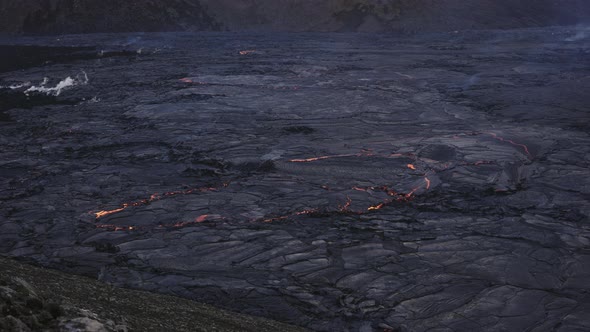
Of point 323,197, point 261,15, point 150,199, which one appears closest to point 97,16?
point 261,15

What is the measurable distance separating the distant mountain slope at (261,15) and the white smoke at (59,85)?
2113 centimetres

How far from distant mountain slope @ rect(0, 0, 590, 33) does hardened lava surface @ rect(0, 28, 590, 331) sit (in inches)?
869

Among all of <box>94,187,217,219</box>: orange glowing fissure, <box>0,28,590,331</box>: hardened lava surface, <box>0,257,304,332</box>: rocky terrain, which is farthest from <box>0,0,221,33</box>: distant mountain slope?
<box>0,257,304,332</box>: rocky terrain

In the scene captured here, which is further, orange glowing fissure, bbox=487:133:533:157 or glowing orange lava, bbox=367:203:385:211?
orange glowing fissure, bbox=487:133:533:157

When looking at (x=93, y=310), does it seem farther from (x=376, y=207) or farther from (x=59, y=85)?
(x=59, y=85)

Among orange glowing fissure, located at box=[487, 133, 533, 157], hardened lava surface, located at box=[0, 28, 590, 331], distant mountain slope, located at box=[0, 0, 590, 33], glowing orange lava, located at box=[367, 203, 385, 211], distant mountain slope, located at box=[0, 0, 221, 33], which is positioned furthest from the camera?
distant mountain slope, located at box=[0, 0, 221, 33]

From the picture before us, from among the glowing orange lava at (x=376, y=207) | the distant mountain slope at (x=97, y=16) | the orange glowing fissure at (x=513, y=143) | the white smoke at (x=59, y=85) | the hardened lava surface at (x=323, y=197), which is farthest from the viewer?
the distant mountain slope at (x=97, y=16)

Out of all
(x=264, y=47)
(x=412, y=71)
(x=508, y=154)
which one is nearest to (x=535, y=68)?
(x=412, y=71)

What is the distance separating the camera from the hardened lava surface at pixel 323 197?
12.6 ft

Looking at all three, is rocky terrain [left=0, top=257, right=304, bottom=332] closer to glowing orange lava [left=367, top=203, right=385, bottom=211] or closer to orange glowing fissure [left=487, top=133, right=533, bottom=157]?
glowing orange lava [left=367, top=203, right=385, bottom=211]

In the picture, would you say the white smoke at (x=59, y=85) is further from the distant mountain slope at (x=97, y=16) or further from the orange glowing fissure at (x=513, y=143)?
the distant mountain slope at (x=97, y=16)

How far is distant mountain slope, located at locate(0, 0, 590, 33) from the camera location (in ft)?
108

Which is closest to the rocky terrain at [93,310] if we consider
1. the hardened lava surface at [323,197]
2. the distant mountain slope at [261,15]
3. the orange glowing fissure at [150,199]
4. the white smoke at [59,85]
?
the hardened lava surface at [323,197]

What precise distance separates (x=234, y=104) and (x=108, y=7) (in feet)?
93.1
